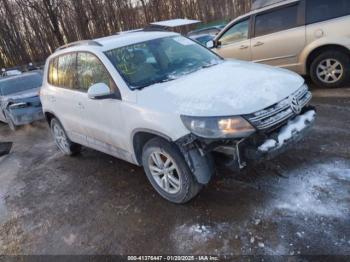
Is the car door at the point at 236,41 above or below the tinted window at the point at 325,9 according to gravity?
below

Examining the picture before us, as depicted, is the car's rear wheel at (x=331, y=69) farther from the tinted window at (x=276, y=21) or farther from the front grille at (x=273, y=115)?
the front grille at (x=273, y=115)

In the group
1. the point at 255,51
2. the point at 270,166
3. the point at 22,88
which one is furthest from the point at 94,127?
the point at 22,88

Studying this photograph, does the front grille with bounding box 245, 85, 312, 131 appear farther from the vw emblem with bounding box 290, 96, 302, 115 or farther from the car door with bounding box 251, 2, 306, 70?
the car door with bounding box 251, 2, 306, 70

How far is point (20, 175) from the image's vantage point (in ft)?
18.3

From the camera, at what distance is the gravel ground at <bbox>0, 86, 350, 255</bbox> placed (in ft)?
9.53

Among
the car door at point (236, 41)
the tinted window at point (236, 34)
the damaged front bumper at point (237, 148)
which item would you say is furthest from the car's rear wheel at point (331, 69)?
the damaged front bumper at point (237, 148)

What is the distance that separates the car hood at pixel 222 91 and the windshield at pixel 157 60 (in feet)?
0.75

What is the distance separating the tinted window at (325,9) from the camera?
587 cm

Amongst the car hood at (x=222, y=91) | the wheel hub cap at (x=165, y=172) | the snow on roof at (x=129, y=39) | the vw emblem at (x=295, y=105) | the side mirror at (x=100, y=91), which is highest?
the snow on roof at (x=129, y=39)

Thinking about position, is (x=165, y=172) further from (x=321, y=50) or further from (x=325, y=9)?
(x=325, y=9)

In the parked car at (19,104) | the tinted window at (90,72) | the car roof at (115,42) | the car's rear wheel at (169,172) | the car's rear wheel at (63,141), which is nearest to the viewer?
the car's rear wheel at (169,172)

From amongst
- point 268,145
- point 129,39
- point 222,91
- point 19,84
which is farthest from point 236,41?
point 19,84

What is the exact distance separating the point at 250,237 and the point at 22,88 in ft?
28.2

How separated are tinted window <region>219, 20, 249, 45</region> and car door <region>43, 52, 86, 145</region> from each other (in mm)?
4194
